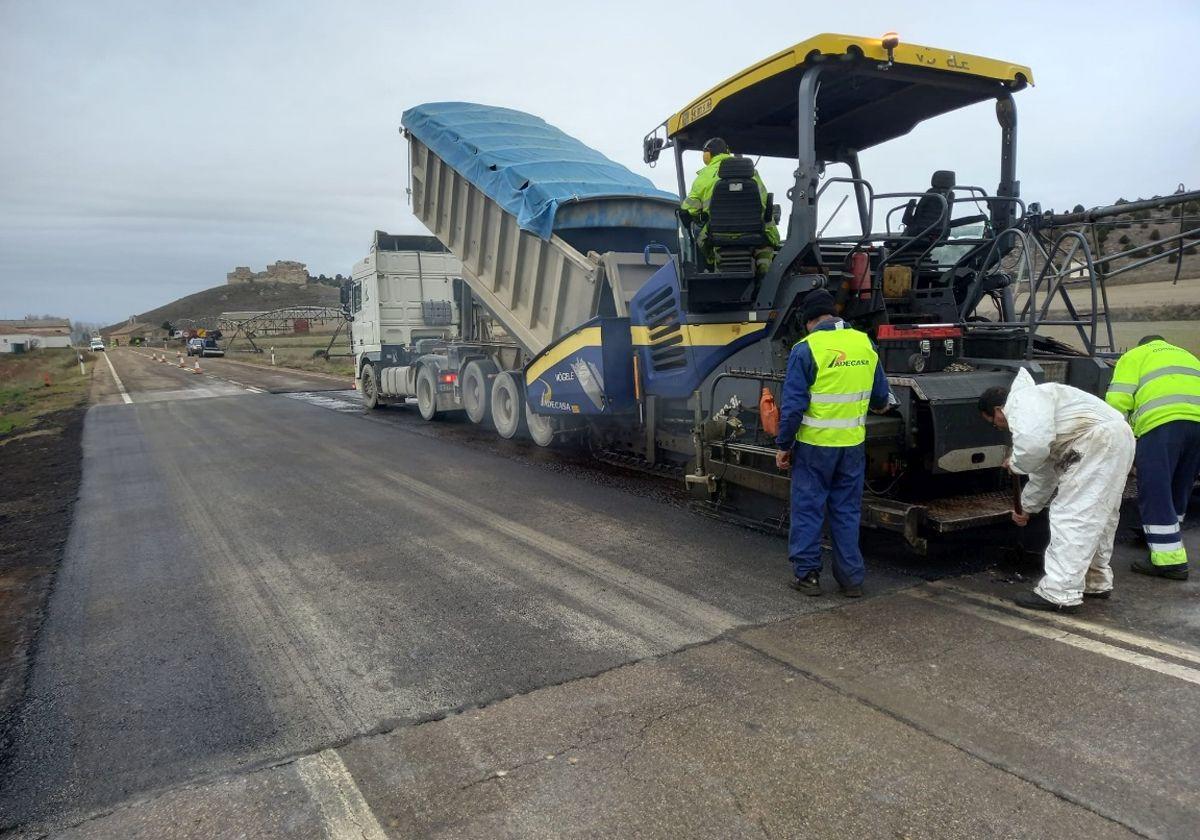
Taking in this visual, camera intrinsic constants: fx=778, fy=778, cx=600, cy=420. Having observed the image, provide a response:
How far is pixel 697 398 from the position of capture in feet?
21.3

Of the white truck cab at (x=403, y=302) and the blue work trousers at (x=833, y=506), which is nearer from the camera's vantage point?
the blue work trousers at (x=833, y=506)

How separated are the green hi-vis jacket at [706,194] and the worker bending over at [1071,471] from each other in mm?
2119

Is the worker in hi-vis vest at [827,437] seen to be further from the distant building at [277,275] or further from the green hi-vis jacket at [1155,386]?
the distant building at [277,275]

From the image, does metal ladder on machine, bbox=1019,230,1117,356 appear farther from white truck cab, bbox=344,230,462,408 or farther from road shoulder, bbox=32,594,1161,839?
white truck cab, bbox=344,230,462,408

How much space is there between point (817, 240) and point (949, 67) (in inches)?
54.3

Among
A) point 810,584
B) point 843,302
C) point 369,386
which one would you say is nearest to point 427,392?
point 369,386

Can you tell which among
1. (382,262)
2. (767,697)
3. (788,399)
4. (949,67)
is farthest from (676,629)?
(382,262)

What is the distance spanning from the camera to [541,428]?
9.65 meters

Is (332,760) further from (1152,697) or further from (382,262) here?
(382,262)

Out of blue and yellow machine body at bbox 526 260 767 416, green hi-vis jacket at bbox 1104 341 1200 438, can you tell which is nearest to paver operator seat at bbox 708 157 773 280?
blue and yellow machine body at bbox 526 260 767 416

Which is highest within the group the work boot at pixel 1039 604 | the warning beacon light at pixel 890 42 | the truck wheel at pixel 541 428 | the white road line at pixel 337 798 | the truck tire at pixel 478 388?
the warning beacon light at pixel 890 42

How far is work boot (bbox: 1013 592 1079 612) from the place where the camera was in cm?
399

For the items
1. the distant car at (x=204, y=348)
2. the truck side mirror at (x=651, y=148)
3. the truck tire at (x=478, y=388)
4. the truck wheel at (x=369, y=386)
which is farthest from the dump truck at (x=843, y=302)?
the distant car at (x=204, y=348)

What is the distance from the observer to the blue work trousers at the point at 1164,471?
4.45 meters
